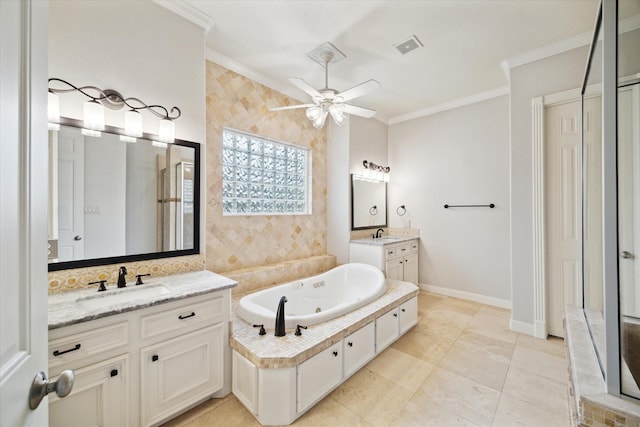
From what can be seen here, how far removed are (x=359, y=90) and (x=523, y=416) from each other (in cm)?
264

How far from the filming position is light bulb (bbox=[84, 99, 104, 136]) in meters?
1.70

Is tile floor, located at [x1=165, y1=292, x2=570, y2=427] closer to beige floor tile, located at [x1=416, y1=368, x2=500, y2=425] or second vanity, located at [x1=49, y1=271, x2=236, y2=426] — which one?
beige floor tile, located at [x1=416, y1=368, x2=500, y2=425]

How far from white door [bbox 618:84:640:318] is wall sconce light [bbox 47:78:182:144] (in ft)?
8.73

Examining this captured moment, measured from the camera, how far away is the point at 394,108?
4.22 metres

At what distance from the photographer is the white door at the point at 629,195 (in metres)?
1.09

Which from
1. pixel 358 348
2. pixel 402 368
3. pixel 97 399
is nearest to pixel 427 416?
pixel 402 368

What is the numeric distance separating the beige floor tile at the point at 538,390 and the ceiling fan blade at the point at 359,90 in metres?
2.59

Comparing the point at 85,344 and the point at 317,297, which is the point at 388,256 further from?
the point at 85,344

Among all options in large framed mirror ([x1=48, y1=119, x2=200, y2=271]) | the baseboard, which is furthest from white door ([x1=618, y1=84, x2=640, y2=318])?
the baseboard

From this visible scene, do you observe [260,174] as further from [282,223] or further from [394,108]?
[394,108]

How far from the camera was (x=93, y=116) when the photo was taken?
1.72 meters

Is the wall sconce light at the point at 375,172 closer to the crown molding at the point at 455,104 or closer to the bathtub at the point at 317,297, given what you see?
the crown molding at the point at 455,104

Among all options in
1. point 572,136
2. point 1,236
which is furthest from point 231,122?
point 572,136

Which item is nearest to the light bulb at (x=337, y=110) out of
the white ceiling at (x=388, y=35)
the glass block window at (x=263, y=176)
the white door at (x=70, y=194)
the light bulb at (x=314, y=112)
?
the light bulb at (x=314, y=112)
